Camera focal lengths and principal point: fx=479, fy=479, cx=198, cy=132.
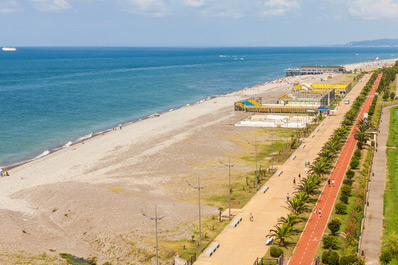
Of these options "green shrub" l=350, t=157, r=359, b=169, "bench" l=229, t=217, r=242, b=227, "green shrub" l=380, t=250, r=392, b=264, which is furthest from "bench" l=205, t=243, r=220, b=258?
"green shrub" l=350, t=157, r=359, b=169

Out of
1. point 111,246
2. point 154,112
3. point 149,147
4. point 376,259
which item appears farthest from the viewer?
point 154,112

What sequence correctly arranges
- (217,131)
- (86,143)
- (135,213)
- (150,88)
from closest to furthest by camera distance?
(135,213) → (86,143) → (217,131) → (150,88)

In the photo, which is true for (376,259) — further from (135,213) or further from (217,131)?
(217,131)

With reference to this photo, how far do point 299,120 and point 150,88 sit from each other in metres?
85.6

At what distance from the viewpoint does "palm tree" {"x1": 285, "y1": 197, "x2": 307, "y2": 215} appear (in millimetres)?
49700

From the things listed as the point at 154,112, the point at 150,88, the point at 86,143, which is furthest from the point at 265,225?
the point at 150,88

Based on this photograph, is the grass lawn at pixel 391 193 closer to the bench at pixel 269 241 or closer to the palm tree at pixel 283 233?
the palm tree at pixel 283 233

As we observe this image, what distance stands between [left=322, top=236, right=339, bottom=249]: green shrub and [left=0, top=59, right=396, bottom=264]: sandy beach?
1353cm

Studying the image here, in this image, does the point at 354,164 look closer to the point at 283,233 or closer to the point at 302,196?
the point at 302,196

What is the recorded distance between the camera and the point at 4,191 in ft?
209

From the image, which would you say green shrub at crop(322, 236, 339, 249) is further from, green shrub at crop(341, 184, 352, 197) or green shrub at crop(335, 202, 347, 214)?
green shrub at crop(341, 184, 352, 197)

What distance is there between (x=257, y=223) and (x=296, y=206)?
455 cm

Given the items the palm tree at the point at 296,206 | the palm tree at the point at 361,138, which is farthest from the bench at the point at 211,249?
the palm tree at the point at 361,138

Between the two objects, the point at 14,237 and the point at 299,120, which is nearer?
the point at 14,237
